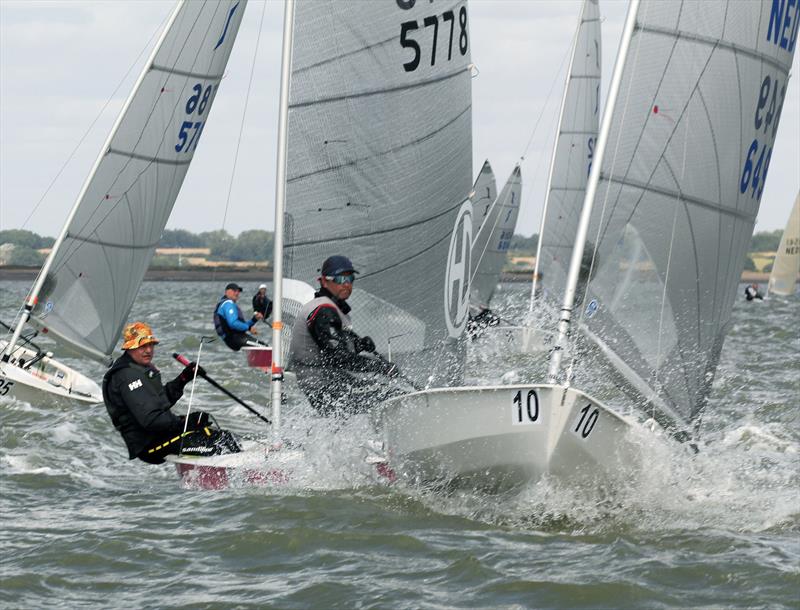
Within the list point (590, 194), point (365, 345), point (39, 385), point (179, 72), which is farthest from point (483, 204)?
point (590, 194)

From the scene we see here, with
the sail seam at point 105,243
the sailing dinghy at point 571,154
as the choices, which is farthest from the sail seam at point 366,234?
the sailing dinghy at point 571,154

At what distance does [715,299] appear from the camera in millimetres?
7594

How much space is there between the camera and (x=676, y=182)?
278 inches

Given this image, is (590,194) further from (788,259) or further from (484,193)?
(788,259)

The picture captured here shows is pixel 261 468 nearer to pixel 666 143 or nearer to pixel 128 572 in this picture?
pixel 128 572

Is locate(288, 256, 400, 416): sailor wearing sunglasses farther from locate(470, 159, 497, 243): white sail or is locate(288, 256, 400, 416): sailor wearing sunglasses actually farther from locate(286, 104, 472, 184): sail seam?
locate(470, 159, 497, 243): white sail

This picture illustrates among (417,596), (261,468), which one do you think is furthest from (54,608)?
(261,468)

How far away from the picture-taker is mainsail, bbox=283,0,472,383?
8727mm

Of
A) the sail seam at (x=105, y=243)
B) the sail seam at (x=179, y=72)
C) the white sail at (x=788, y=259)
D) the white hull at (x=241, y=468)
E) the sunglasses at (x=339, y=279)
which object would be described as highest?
the white sail at (x=788, y=259)

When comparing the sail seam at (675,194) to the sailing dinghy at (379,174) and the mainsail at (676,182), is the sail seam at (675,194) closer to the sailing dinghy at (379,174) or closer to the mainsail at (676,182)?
the mainsail at (676,182)

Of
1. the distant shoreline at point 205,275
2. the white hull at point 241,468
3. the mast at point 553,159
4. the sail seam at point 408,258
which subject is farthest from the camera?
the distant shoreline at point 205,275

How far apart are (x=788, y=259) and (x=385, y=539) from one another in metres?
37.6

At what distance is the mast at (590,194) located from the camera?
20.8 feet

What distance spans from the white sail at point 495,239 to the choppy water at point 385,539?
14.9 m
